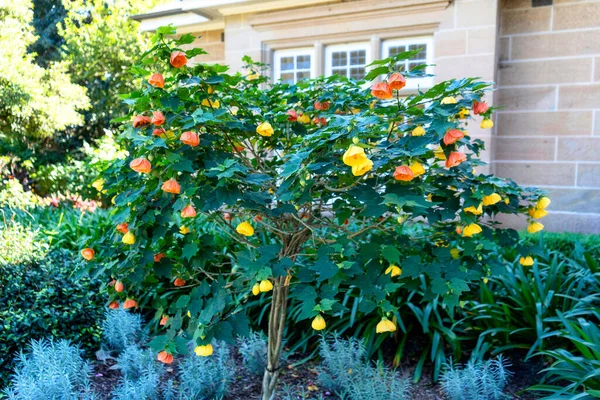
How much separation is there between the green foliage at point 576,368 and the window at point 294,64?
14.7ft

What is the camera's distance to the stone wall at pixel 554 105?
506 centimetres

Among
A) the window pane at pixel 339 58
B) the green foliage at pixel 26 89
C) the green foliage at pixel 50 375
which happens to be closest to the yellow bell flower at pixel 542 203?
the green foliage at pixel 50 375

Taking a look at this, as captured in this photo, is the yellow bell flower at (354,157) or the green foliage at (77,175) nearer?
the yellow bell flower at (354,157)

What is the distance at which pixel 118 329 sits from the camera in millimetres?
3396

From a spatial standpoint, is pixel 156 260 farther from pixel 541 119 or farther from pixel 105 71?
pixel 105 71

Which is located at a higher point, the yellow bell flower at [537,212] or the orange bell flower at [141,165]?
the orange bell flower at [141,165]

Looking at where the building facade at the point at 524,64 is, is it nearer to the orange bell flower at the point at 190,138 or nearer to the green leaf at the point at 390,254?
the green leaf at the point at 390,254

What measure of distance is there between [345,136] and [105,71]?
9.53 meters

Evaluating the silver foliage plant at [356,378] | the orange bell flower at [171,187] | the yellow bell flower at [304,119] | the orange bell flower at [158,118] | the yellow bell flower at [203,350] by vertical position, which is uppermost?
the yellow bell flower at [304,119]

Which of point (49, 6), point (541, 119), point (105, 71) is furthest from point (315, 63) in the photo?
point (49, 6)

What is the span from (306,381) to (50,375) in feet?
4.78

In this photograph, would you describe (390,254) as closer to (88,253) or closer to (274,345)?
(274,345)

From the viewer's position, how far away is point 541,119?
5293 mm

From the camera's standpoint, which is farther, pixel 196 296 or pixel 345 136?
pixel 196 296
